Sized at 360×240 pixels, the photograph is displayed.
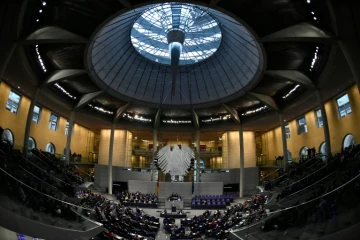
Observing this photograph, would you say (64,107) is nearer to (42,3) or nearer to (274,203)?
(42,3)

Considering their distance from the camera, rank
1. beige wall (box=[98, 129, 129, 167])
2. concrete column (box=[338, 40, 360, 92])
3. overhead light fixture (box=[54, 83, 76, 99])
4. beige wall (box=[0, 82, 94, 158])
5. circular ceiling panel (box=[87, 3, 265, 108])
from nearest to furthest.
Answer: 1. concrete column (box=[338, 40, 360, 92])
2. beige wall (box=[0, 82, 94, 158])
3. circular ceiling panel (box=[87, 3, 265, 108])
4. overhead light fixture (box=[54, 83, 76, 99])
5. beige wall (box=[98, 129, 129, 167])

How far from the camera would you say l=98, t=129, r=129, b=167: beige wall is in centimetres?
4706

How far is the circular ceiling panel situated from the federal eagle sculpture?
7588 millimetres

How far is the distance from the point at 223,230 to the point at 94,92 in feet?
85.6

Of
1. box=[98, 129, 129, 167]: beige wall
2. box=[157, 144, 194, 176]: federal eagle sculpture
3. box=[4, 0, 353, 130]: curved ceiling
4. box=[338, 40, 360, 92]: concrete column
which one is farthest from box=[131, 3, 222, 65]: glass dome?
box=[98, 129, 129, 167]: beige wall

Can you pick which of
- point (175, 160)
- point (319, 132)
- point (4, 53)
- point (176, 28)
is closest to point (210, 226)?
point (175, 160)

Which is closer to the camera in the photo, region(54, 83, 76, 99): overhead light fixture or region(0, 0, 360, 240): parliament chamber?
region(0, 0, 360, 240): parliament chamber

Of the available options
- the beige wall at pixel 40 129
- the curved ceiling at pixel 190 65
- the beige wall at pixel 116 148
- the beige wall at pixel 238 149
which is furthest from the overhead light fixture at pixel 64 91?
the beige wall at pixel 238 149

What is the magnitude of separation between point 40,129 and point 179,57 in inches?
881

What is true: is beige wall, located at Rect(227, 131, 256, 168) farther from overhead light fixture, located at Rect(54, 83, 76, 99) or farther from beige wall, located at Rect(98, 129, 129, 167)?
overhead light fixture, located at Rect(54, 83, 76, 99)

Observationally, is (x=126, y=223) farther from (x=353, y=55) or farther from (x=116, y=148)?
(x=116, y=148)

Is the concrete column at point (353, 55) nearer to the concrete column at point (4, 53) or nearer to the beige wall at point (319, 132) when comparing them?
the beige wall at point (319, 132)

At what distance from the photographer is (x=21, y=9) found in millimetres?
16609

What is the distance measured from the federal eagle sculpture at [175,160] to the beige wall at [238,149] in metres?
20.9
